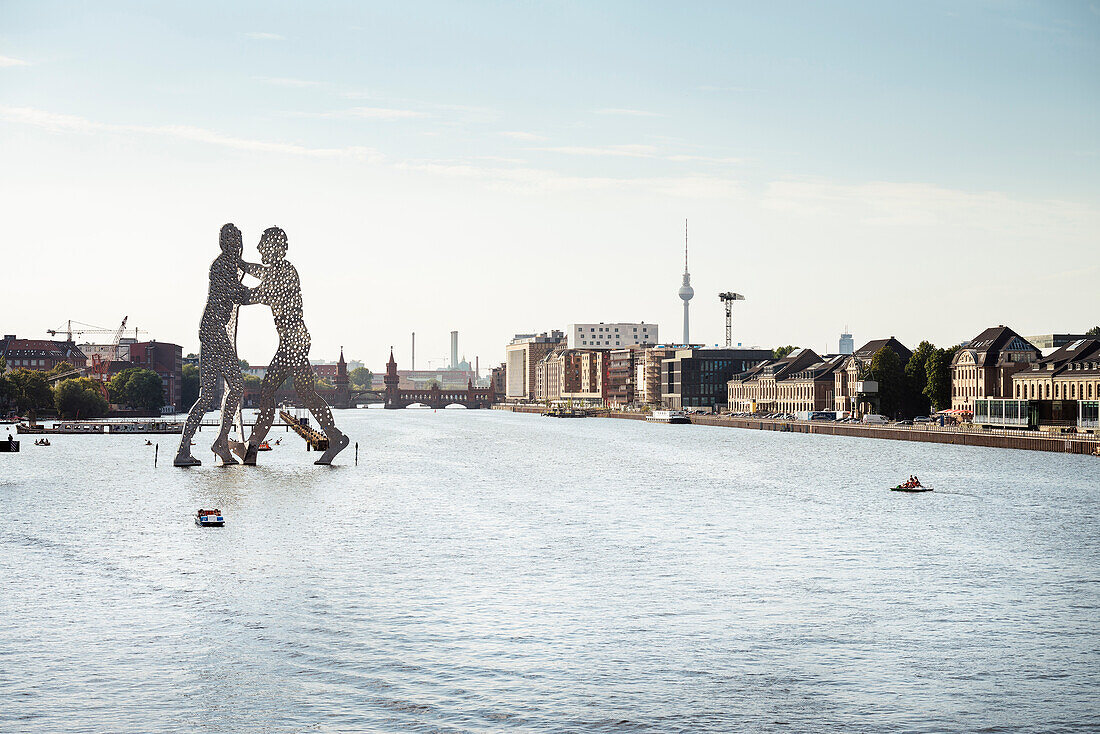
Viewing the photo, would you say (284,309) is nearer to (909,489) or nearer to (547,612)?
(909,489)

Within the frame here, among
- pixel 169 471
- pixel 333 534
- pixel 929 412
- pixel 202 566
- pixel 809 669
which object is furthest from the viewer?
pixel 929 412

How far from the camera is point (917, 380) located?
159875mm

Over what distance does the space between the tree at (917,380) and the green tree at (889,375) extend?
2.98ft

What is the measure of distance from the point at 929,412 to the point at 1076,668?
14793 cm

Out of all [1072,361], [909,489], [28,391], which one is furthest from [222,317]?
[28,391]

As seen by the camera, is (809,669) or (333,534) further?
(333,534)

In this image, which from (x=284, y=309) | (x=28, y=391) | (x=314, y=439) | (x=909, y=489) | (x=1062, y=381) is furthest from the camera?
(x=28, y=391)

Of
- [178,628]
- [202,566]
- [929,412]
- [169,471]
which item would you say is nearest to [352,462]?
[169,471]

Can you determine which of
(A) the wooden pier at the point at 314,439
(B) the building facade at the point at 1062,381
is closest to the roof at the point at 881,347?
(B) the building facade at the point at 1062,381

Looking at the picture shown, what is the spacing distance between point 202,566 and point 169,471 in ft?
151

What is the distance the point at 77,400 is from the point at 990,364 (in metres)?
130

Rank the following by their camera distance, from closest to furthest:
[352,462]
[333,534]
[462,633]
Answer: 1. [462,633]
2. [333,534]
3. [352,462]

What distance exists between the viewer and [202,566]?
38375mm

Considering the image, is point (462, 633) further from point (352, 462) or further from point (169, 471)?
point (352, 462)
